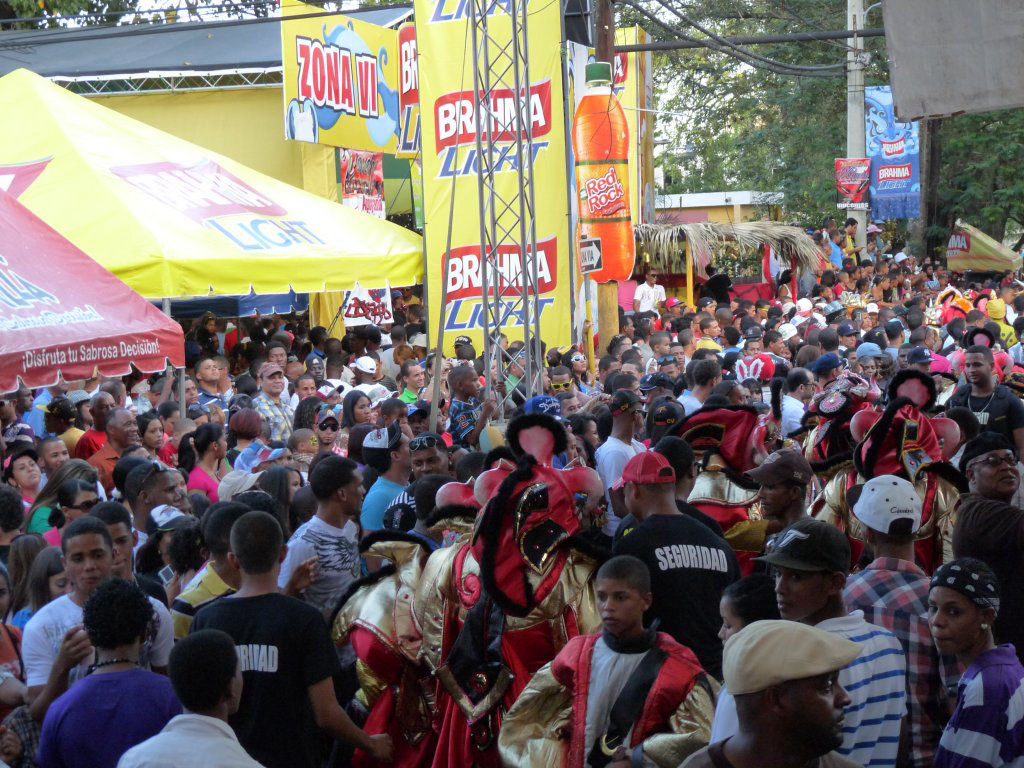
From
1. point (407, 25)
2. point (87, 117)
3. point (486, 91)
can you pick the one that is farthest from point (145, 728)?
point (407, 25)

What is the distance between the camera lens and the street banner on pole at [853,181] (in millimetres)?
24344

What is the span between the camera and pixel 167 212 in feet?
35.2

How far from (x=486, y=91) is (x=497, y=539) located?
5.92 metres

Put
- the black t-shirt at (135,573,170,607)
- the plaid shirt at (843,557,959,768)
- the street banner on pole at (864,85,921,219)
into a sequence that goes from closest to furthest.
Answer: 1. the plaid shirt at (843,557,959,768)
2. the black t-shirt at (135,573,170,607)
3. the street banner on pole at (864,85,921,219)

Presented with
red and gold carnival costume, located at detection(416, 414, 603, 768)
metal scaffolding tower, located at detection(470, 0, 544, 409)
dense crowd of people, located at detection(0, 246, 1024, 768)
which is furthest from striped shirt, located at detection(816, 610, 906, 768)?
metal scaffolding tower, located at detection(470, 0, 544, 409)

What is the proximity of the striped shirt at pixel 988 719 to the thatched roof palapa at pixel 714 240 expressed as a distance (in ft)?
62.5

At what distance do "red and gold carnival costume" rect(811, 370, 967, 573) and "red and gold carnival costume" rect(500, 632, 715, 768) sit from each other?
207 cm

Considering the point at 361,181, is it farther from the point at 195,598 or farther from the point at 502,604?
the point at 502,604

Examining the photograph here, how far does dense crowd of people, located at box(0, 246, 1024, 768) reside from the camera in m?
3.51

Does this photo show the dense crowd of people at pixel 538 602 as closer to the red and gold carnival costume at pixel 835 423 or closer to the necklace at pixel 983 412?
the red and gold carnival costume at pixel 835 423

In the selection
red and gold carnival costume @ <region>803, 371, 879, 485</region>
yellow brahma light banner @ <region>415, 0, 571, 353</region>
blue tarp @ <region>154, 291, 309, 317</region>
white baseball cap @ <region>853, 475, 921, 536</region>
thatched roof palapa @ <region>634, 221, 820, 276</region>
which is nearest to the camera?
white baseball cap @ <region>853, 475, 921, 536</region>

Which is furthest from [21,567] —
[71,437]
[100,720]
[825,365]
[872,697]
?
[825,365]

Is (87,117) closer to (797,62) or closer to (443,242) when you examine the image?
(443,242)

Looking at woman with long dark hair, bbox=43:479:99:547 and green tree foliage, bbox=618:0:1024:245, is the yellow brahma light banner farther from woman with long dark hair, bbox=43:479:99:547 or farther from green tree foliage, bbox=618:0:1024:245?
green tree foliage, bbox=618:0:1024:245
